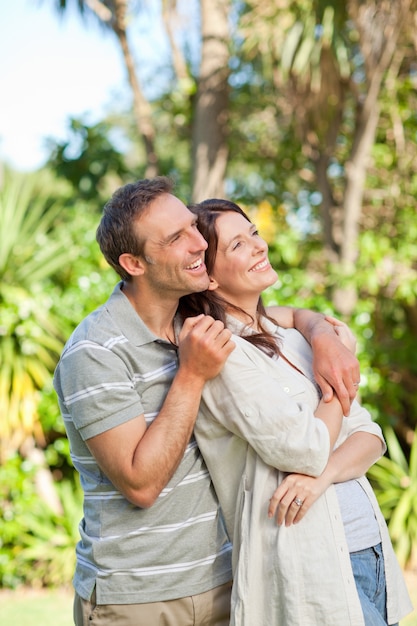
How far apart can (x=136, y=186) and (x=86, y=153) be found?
23.1 ft

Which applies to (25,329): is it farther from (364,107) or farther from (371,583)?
(371,583)

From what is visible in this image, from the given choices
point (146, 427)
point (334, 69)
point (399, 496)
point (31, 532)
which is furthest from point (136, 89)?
point (146, 427)

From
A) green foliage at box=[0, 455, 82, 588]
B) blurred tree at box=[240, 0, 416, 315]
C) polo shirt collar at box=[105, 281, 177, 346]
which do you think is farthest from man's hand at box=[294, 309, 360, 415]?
green foliage at box=[0, 455, 82, 588]

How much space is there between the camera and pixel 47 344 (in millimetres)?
6684

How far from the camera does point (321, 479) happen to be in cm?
216

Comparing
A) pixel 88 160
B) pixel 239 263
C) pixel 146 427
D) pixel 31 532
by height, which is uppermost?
pixel 239 263

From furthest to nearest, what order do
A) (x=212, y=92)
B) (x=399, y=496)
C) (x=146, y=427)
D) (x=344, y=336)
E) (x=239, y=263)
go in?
(x=212, y=92) < (x=399, y=496) < (x=344, y=336) < (x=239, y=263) < (x=146, y=427)

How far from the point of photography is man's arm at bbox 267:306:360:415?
2.27 meters

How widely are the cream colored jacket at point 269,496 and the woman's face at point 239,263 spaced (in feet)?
0.84

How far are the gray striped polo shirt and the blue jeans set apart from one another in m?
0.42

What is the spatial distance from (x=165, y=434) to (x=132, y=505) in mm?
284

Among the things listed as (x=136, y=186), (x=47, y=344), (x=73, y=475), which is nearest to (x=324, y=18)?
(x=47, y=344)

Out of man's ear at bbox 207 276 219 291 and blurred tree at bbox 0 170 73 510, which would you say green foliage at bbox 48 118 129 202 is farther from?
man's ear at bbox 207 276 219 291

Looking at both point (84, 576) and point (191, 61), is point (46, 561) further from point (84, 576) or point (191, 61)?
point (191, 61)
